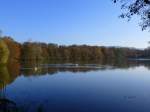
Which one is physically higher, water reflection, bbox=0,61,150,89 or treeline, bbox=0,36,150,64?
treeline, bbox=0,36,150,64

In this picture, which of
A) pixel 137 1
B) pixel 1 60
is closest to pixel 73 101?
pixel 137 1

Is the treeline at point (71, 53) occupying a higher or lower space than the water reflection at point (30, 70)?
higher

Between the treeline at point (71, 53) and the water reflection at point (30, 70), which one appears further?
the treeline at point (71, 53)

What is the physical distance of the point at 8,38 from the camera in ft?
261

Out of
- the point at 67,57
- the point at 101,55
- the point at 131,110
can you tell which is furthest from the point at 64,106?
the point at 101,55

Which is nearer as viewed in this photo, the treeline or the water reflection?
the water reflection

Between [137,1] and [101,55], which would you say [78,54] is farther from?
[137,1]

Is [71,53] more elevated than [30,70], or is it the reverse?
[71,53]

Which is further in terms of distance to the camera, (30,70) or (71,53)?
(71,53)

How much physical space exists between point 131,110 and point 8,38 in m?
65.6

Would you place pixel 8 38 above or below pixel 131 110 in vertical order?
above

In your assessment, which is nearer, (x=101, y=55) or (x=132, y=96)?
(x=132, y=96)

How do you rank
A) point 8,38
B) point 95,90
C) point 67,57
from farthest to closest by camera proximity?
point 67,57
point 8,38
point 95,90

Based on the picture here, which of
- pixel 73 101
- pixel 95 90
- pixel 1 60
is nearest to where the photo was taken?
pixel 73 101
